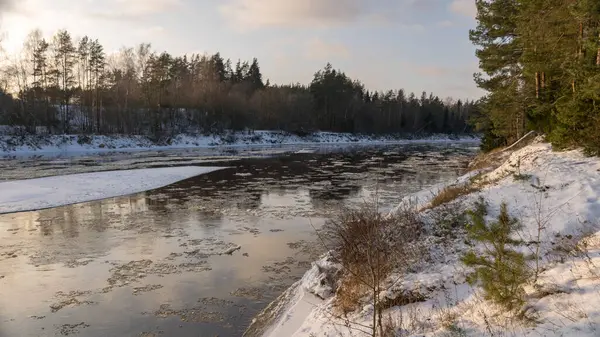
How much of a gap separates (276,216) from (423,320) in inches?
424

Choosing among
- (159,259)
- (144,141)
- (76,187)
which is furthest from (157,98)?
(159,259)

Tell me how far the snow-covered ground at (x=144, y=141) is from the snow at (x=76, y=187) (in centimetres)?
2554

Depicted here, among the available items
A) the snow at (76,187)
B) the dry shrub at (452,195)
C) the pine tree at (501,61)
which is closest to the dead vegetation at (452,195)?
the dry shrub at (452,195)

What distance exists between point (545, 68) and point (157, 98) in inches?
2402

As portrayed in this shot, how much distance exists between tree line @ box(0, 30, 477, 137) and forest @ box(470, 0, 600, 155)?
59.7 ft

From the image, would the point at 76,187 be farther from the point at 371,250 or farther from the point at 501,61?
the point at 501,61

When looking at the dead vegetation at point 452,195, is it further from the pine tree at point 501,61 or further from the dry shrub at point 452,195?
the pine tree at point 501,61

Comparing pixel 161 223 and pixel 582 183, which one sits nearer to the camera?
pixel 582 183

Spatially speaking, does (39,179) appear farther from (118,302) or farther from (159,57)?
(159,57)

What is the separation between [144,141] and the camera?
58.0m

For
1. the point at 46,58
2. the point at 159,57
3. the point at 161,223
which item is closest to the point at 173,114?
the point at 159,57

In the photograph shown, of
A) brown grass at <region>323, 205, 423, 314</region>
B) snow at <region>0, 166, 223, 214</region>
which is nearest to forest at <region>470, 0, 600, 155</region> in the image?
brown grass at <region>323, 205, 423, 314</region>

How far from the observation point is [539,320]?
3.91m

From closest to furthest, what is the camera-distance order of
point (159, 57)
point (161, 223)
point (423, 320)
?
point (423, 320), point (161, 223), point (159, 57)
